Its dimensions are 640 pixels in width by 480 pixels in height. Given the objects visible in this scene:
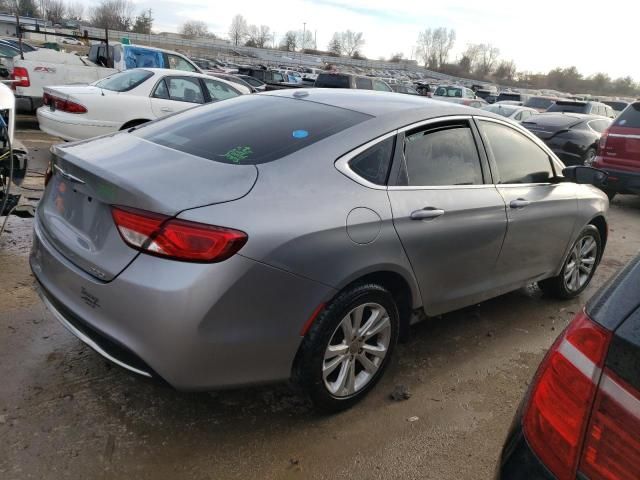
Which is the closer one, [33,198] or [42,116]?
[33,198]

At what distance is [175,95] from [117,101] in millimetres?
1066

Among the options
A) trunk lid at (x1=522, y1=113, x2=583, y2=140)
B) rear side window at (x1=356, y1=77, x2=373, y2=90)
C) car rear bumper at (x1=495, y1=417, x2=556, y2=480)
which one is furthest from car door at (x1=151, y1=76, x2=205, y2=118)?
rear side window at (x1=356, y1=77, x2=373, y2=90)

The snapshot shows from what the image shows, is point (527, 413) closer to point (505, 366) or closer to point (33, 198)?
point (505, 366)

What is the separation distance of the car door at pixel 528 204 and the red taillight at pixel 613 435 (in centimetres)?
239

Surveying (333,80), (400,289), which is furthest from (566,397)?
(333,80)

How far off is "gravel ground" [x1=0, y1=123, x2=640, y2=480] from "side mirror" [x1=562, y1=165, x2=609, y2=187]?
1.45m

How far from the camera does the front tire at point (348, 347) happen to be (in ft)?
8.26

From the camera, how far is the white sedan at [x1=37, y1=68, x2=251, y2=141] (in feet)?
25.4

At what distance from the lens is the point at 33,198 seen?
6086 millimetres

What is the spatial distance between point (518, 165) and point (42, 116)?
279 inches

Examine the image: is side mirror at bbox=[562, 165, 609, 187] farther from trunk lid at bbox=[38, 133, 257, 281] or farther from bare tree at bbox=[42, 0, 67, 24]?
bare tree at bbox=[42, 0, 67, 24]

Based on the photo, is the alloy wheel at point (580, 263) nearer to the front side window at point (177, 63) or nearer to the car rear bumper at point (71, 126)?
the car rear bumper at point (71, 126)

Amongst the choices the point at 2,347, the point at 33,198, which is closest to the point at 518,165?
the point at 2,347

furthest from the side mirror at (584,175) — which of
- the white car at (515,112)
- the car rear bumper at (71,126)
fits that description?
the white car at (515,112)
